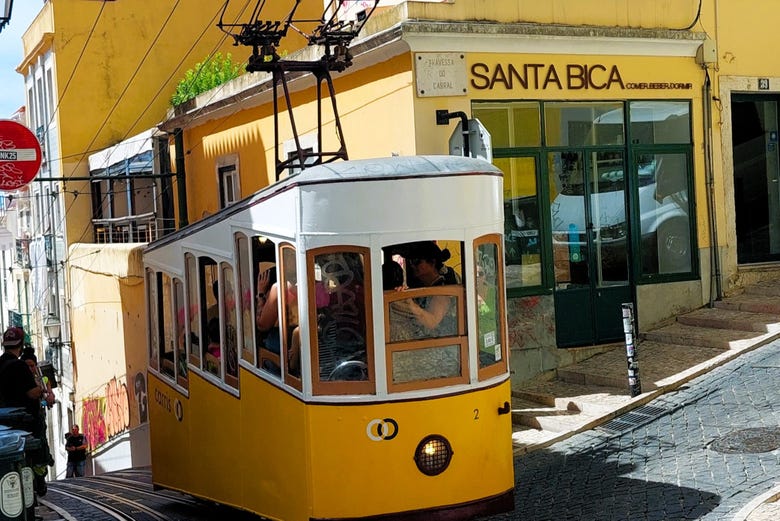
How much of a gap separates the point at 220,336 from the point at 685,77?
8073 millimetres

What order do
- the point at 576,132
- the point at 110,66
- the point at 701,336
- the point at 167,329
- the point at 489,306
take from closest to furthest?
the point at 489,306 → the point at 167,329 → the point at 701,336 → the point at 576,132 → the point at 110,66

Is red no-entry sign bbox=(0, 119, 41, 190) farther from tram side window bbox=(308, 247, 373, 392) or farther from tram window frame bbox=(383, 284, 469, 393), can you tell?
tram window frame bbox=(383, 284, 469, 393)

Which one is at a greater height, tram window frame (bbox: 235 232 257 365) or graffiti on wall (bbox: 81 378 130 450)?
tram window frame (bbox: 235 232 257 365)

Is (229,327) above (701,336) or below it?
above

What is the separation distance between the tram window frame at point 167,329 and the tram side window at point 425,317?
3.58 m

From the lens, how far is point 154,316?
11352 mm

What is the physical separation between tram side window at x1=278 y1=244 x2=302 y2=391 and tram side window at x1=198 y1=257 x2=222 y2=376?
54.7 inches

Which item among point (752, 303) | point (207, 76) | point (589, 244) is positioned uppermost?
point (207, 76)

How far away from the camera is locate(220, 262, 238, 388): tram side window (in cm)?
865

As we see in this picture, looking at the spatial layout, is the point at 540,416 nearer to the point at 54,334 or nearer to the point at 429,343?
the point at 429,343

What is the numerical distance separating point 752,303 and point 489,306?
7263 mm

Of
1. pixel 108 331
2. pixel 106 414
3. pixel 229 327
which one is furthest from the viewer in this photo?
pixel 106 414

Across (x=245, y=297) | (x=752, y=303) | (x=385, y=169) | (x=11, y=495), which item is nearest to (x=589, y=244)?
(x=752, y=303)

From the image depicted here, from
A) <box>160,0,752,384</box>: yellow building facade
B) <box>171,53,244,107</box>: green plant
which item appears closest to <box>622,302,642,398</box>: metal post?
<box>160,0,752,384</box>: yellow building facade
